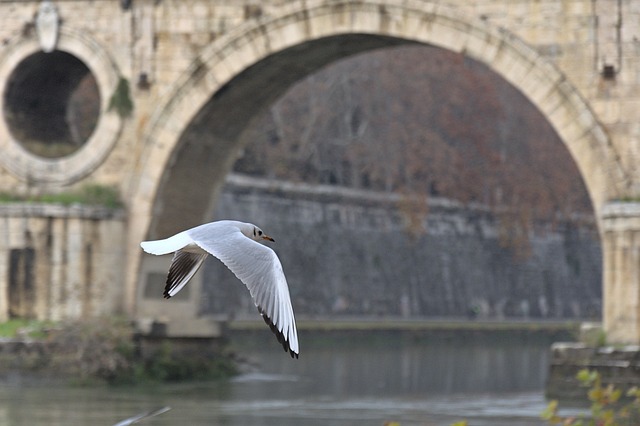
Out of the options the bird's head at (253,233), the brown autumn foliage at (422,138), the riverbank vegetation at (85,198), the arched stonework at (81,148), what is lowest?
the bird's head at (253,233)

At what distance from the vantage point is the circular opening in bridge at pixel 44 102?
20094 millimetres

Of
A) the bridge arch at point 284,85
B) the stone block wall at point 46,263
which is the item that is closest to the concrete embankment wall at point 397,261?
the bridge arch at point 284,85

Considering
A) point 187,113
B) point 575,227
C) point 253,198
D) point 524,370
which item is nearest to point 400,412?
point 187,113

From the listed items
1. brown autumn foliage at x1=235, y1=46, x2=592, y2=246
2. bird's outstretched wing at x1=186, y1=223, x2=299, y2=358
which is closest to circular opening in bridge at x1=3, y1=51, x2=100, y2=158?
bird's outstretched wing at x1=186, y1=223, x2=299, y2=358

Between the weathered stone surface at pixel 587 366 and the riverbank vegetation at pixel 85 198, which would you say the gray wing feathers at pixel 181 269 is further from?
the riverbank vegetation at pixel 85 198

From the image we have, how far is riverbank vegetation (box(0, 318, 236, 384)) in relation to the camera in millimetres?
18266

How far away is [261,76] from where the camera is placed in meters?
19.3

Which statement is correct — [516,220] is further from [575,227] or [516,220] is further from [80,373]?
[80,373]

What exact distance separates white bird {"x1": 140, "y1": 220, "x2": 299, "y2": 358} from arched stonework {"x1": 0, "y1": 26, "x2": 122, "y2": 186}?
10260mm

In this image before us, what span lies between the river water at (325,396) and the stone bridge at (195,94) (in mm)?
1581

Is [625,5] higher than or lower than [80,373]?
higher

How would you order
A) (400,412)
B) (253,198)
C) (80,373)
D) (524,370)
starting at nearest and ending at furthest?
(400,412) → (80,373) → (524,370) → (253,198)

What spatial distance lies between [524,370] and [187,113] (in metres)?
7.92

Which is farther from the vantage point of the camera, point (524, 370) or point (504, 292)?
point (504, 292)
